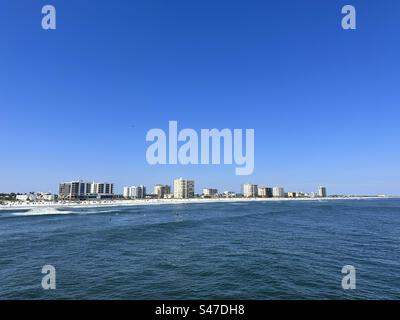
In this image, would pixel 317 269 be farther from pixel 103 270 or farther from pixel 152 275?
pixel 103 270

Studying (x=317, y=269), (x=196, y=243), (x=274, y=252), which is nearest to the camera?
(x=317, y=269)

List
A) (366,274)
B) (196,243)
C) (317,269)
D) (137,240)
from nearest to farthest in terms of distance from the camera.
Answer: (366,274) < (317,269) < (196,243) < (137,240)

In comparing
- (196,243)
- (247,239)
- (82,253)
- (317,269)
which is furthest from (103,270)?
(247,239)

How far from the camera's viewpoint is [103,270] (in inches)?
1093

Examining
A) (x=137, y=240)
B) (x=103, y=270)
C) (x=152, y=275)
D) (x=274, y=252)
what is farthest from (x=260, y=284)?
(x=137, y=240)
